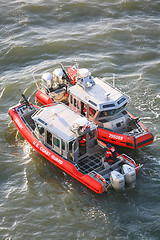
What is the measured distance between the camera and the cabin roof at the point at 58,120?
13.5 meters

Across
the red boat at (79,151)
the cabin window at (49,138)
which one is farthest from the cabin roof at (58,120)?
the cabin window at (49,138)

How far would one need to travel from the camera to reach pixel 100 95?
15609mm

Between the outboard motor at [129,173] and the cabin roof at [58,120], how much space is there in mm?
2239

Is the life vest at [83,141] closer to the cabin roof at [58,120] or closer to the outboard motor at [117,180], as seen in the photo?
the cabin roof at [58,120]

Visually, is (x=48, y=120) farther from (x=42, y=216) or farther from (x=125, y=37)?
(x=125, y=37)

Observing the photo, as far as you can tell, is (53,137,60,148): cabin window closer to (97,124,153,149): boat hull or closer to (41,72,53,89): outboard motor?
(97,124,153,149): boat hull

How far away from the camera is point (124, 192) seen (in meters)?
13.3

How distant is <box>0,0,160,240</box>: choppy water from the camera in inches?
486

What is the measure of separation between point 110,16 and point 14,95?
12022 millimetres

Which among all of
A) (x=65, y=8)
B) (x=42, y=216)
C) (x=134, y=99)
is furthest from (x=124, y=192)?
(x=65, y=8)

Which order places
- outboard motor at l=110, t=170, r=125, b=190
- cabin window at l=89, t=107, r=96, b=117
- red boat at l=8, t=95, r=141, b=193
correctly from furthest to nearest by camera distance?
1. cabin window at l=89, t=107, r=96, b=117
2. red boat at l=8, t=95, r=141, b=193
3. outboard motor at l=110, t=170, r=125, b=190

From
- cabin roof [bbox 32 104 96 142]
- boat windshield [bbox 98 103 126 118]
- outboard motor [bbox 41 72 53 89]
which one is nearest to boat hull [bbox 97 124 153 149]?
boat windshield [bbox 98 103 126 118]

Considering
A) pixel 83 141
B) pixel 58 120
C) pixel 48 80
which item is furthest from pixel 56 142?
pixel 48 80

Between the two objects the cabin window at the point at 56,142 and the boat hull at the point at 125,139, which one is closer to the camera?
the cabin window at the point at 56,142
